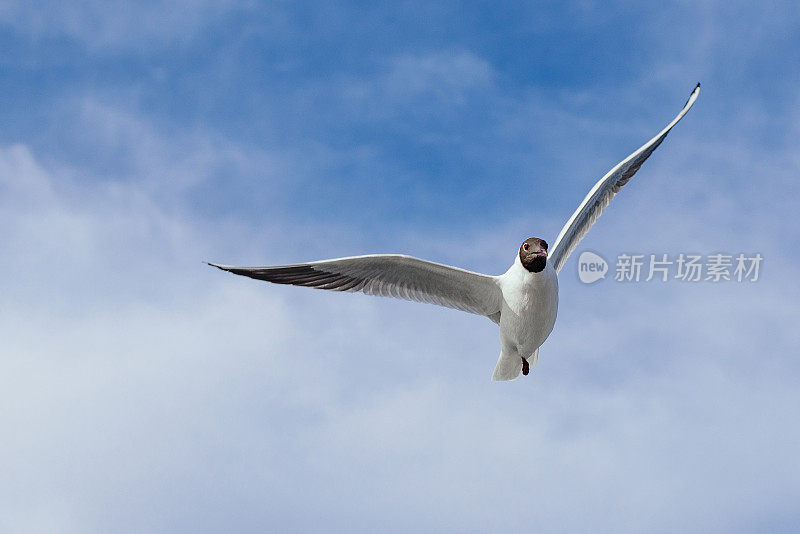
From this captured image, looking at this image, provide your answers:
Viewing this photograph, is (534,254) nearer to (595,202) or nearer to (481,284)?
(481,284)

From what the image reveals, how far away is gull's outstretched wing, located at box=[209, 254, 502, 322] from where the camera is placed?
1057cm

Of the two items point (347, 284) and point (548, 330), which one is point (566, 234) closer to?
point (548, 330)

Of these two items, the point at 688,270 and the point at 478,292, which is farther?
the point at 688,270

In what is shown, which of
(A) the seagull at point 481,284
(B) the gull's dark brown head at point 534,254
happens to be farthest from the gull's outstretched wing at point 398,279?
(B) the gull's dark brown head at point 534,254

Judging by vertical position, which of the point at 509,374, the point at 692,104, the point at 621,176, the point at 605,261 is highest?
the point at 692,104

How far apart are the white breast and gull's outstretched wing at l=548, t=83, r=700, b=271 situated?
104cm

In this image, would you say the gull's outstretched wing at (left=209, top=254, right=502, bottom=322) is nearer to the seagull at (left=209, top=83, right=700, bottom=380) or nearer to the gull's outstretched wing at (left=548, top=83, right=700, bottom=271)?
the seagull at (left=209, top=83, right=700, bottom=380)

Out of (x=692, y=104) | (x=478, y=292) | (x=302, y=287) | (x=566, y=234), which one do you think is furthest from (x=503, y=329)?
(x=692, y=104)

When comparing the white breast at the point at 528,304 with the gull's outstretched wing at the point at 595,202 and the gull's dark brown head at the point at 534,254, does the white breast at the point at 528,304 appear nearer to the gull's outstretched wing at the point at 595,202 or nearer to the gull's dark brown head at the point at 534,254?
the gull's dark brown head at the point at 534,254

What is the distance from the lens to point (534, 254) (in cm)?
1023

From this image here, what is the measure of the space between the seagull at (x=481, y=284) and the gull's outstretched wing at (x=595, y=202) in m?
0.03

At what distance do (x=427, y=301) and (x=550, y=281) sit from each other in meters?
1.58

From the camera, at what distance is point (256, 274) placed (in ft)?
→ 34.7

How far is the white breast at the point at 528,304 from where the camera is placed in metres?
10.4
